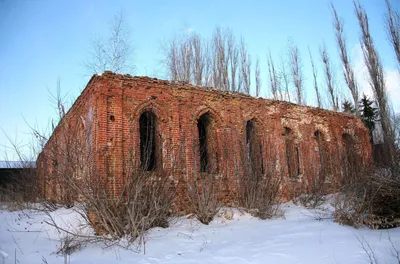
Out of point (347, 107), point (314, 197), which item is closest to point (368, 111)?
point (347, 107)

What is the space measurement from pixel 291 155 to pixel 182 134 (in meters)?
5.56

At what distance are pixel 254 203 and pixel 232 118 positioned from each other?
3.72 meters

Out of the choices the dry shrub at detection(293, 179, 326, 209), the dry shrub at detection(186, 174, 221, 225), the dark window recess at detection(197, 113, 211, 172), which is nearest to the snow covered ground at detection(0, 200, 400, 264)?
the dry shrub at detection(186, 174, 221, 225)

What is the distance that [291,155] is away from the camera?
1271cm

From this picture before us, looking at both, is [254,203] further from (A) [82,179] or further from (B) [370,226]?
(A) [82,179]

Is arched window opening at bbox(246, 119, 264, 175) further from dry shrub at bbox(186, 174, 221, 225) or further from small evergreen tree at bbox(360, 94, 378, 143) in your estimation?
small evergreen tree at bbox(360, 94, 378, 143)

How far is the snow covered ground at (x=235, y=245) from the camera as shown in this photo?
4.59 metres

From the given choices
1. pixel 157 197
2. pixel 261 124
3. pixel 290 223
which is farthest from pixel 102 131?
pixel 261 124

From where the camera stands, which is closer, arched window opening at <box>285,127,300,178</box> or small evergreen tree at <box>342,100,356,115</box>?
arched window opening at <box>285,127,300,178</box>

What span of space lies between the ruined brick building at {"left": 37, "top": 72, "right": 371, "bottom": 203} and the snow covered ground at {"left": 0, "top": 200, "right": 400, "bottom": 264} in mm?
1608

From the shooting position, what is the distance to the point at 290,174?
12508mm

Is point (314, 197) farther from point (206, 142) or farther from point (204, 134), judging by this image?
point (204, 134)

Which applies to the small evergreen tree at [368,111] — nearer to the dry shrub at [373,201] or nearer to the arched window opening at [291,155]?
the arched window opening at [291,155]

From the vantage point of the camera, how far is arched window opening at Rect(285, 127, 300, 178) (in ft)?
41.1
